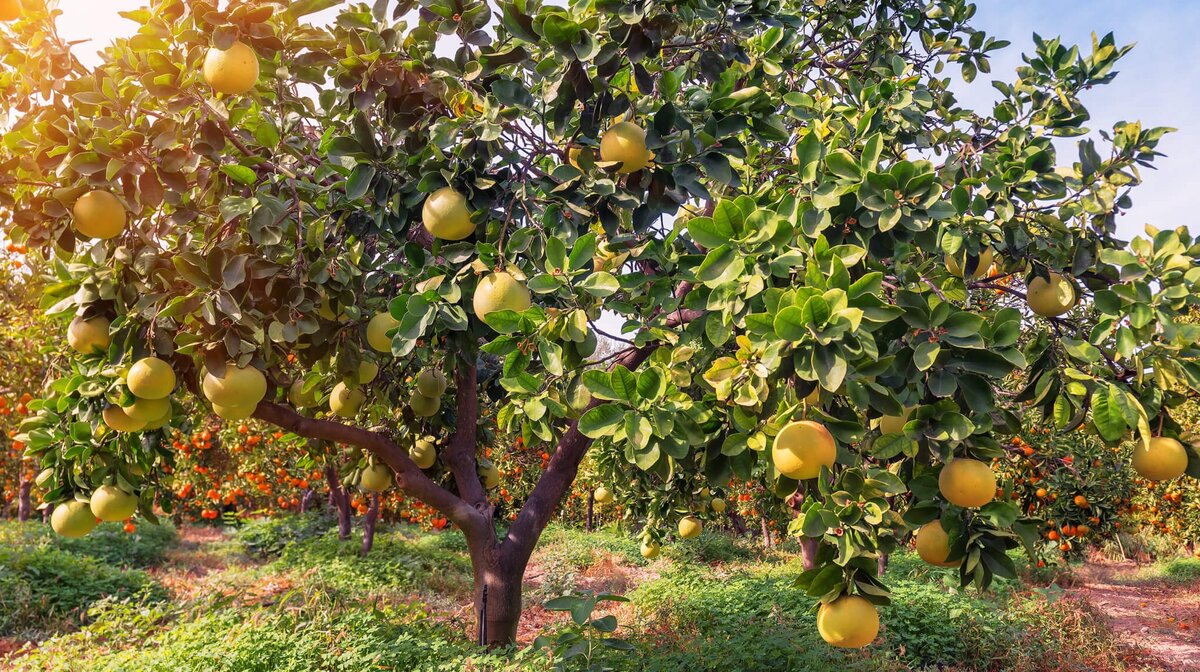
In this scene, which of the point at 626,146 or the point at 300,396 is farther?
the point at 300,396

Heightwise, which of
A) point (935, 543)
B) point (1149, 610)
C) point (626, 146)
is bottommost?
point (1149, 610)

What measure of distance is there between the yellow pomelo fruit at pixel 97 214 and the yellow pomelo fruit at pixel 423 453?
2296mm

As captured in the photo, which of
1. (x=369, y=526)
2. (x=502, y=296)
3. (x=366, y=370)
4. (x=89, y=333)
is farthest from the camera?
(x=369, y=526)

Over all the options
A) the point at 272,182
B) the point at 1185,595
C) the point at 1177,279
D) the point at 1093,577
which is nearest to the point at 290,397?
the point at 272,182

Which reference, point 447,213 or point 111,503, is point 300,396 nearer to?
point 111,503

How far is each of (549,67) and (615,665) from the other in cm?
372

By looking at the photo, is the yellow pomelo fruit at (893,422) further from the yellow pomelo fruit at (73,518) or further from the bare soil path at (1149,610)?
the bare soil path at (1149,610)

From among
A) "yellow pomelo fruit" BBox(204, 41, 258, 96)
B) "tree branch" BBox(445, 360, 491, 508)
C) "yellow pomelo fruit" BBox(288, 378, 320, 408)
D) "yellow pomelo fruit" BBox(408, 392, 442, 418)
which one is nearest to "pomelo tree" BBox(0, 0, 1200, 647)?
"yellow pomelo fruit" BBox(204, 41, 258, 96)

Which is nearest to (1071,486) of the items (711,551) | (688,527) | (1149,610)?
(1149,610)

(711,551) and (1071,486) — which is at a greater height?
(1071,486)

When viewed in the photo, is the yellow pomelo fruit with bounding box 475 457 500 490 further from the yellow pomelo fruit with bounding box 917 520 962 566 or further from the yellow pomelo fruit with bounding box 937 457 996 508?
the yellow pomelo fruit with bounding box 937 457 996 508

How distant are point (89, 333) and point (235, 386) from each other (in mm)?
746

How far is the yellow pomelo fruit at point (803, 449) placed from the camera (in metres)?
1.67

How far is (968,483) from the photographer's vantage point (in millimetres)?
1800
